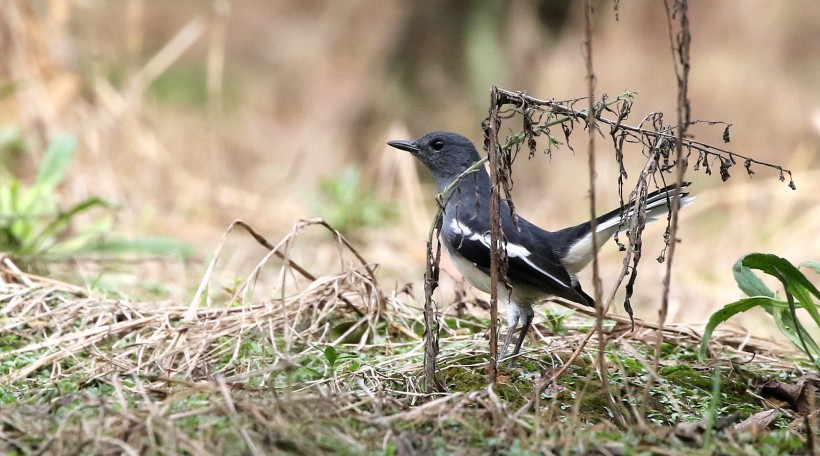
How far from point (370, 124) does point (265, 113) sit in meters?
2.28

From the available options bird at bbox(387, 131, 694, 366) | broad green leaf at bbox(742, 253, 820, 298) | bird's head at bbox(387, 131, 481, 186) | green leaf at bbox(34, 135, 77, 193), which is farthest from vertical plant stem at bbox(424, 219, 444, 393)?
green leaf at bbox(34, 135, 77, 193)

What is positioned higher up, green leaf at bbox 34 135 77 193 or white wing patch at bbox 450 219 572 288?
green leaf at bbox 34 135 77 193

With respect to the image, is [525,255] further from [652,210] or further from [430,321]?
[430,321]

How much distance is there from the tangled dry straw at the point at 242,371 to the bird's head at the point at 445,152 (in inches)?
29.4

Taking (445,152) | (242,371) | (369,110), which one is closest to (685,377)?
(242,371)

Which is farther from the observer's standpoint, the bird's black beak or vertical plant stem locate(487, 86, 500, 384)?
the bird's black beak

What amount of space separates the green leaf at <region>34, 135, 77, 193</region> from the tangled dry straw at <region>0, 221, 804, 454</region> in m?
1.70

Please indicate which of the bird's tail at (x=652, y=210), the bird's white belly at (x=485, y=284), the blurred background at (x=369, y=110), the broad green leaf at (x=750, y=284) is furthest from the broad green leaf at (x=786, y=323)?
the blurred background at (x=369, y=110)

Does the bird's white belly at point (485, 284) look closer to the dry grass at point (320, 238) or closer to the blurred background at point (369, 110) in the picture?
the dry grass at point (320, 238)

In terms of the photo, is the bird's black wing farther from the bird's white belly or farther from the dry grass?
the dry grass

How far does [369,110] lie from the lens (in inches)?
471

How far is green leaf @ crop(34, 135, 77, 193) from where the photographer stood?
6422 millimetres

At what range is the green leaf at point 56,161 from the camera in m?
6.42

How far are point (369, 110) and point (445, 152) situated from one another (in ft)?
22.5
